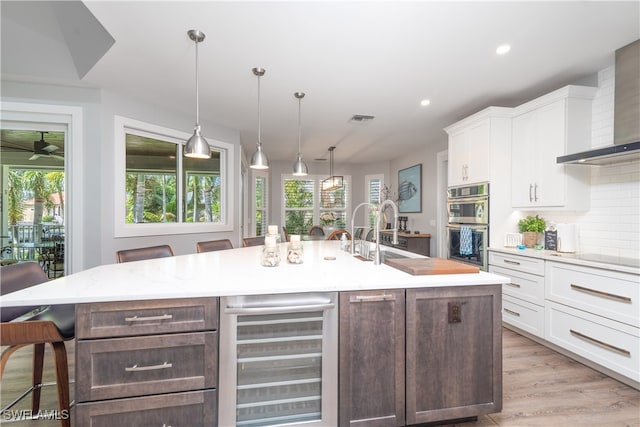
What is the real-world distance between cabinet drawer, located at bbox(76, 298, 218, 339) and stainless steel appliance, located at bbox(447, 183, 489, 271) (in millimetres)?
3040

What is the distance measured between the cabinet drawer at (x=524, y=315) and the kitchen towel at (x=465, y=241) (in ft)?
2.04

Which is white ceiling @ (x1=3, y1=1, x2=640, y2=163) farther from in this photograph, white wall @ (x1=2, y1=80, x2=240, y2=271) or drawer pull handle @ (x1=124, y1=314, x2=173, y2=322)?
drawer pull handle @ (x1=124, y1=314, x2=173, y2=322)

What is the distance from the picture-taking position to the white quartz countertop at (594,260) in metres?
1.98

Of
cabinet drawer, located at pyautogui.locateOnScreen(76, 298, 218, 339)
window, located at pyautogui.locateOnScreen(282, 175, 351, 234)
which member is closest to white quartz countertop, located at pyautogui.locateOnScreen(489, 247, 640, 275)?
cabinet drawer, located at pyautogui.locateOnScreen(76, 298, 218, 339)

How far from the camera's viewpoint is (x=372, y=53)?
2.31 meters

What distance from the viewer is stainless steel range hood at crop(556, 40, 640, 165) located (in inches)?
85.3

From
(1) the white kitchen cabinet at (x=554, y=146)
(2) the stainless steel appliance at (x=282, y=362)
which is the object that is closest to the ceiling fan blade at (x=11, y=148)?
(2) the stainless steel appliance at (x=282, y=362)

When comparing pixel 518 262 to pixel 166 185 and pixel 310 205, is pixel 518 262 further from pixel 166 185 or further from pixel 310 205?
pixel 310 205

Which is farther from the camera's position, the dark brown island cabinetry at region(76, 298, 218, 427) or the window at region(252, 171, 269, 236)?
the window at region(252, 171, 269, 236)

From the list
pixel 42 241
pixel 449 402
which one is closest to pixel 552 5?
pixel 449 402

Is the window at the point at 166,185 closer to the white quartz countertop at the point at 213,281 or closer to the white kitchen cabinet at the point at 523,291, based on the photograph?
the white quartz countertop at the point at 213,281

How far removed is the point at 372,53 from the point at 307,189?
5.28m

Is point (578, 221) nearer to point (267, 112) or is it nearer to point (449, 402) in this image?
point (449, 402)

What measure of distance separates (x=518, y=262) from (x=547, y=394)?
1253mm
